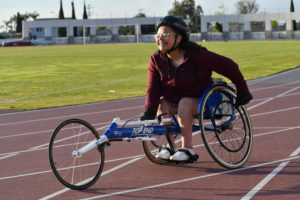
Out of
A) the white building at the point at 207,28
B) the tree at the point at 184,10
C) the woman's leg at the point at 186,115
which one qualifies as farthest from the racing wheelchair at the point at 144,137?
the tree at the point at 184,10

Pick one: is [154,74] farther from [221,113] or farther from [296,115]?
[296,115]

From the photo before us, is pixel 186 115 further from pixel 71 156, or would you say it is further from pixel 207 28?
pixel 207 28

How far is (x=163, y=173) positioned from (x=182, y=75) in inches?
40.3

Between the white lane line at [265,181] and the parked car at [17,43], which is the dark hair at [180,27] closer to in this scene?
the white lane line at [265,181]

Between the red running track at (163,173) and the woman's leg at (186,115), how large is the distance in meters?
0.38

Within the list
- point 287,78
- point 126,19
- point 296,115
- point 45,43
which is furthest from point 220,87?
point 126,19

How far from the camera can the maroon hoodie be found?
6.34 meters

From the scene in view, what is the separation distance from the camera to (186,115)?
6.21m

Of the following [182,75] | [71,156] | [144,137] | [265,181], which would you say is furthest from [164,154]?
[265,181]

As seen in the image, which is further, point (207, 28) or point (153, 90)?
point (207, 28)

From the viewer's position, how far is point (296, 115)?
416 inches

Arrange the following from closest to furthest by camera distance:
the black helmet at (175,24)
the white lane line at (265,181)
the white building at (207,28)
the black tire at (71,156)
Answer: the white lane line at (265,181) → the black tire at (71,156) → the black helmet at (175,24) → the white building at (207,28)

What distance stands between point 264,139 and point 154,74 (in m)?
2.42

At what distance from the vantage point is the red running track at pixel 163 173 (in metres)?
5.59
